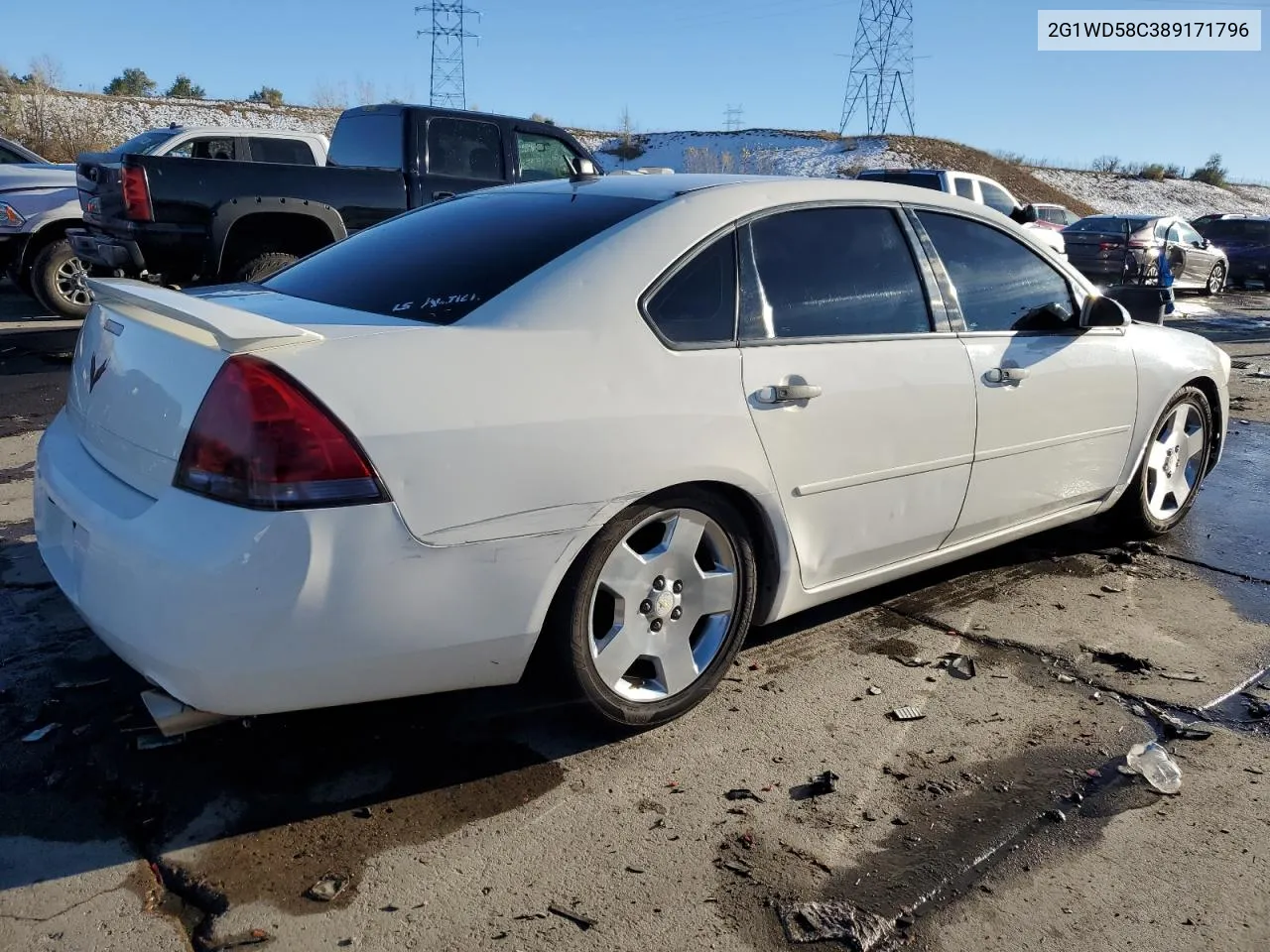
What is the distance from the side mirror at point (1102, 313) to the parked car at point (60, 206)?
25.9 ft

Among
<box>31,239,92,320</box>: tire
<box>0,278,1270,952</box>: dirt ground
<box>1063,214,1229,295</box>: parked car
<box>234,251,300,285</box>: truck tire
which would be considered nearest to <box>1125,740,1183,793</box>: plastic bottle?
<box>0,278,1270,952</box>: dirt ground

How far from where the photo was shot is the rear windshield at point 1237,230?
23578 mm

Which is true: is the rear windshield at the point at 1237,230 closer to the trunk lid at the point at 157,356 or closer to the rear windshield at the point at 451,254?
the rear windshield at the point at 451,254

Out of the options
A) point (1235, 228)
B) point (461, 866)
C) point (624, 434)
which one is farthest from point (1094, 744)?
point (1235, 228)

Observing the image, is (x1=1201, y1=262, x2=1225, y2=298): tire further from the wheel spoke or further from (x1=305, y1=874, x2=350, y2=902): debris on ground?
(x1=305, y1=874, x2=350, y2=902): debris on ground

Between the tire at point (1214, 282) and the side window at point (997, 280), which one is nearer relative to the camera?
the side window at point (997, 280)

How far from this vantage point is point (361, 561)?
2336 mm

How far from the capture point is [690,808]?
105 inches

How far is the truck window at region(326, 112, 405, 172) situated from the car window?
21.4 feet

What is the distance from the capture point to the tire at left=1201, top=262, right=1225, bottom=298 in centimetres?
2152

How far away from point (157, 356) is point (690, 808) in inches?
68.1

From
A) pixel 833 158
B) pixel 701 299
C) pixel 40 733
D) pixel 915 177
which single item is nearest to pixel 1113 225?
pixel 915 177

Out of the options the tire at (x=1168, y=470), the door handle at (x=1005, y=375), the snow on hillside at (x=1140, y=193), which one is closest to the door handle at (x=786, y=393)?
the door handle at (x=1005, y=375)

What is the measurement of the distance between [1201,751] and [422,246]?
278 cm
